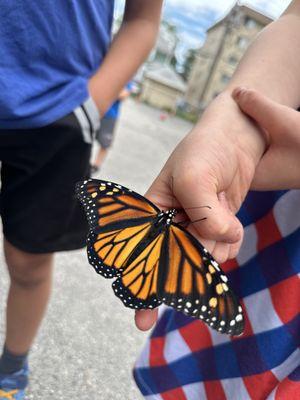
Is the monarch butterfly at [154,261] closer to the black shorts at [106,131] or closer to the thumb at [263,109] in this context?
the thumb at [263,109]

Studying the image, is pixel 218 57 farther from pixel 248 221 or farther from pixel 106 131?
pixel 248 221

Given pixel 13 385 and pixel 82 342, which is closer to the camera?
pixel 13 385

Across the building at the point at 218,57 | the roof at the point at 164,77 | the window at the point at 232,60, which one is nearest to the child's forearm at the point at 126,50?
the roof at the point at 164,77

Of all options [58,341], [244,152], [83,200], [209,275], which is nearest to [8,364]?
[58,341]

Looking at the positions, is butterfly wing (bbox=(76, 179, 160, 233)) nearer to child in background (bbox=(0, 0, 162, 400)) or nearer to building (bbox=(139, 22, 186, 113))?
child in background (bbox=(0, 0, 162, 400))

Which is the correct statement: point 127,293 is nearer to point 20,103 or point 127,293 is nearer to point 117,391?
point 20,103

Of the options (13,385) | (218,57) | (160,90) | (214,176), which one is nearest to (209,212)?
(214,176)
